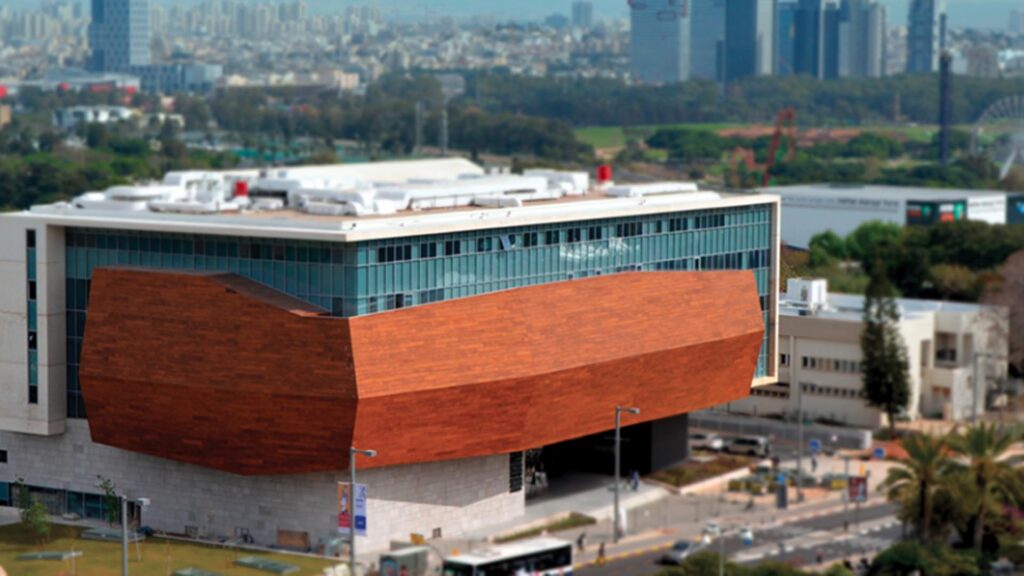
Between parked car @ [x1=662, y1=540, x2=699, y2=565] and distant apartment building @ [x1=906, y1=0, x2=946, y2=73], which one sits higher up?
distant apartment building @ [x1=906, y1=0, x2=946, y2=73]

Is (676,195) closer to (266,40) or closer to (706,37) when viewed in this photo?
(706,37)

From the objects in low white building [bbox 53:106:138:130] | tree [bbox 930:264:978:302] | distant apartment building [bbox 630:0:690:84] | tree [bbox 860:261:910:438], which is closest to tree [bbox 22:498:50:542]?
distant apartment building [bbox 630:0:690:84]

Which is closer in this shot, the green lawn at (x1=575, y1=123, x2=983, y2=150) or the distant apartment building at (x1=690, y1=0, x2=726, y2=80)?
the distant apartment building at (x1=690, y1=0, x2=726, y2=80)

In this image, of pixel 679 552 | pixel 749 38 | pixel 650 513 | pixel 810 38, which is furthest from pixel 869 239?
pixel 679 552

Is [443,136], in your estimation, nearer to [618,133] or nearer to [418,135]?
[418,135]

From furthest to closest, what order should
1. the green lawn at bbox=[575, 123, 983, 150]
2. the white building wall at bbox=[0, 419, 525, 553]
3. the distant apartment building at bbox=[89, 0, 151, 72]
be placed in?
1. the distant apartment building at bbox=[89, 0, 151, 72]
2. the green lawn at bbox=[575, 123, 983, 150]
3. the white building wall at bbox=[0, 419, 525, 553]

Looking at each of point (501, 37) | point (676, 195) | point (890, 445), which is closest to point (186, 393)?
point (676, 195)

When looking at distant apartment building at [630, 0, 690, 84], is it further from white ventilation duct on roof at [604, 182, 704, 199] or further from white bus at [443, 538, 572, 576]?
white bus at [443, 538, 572, 576]
